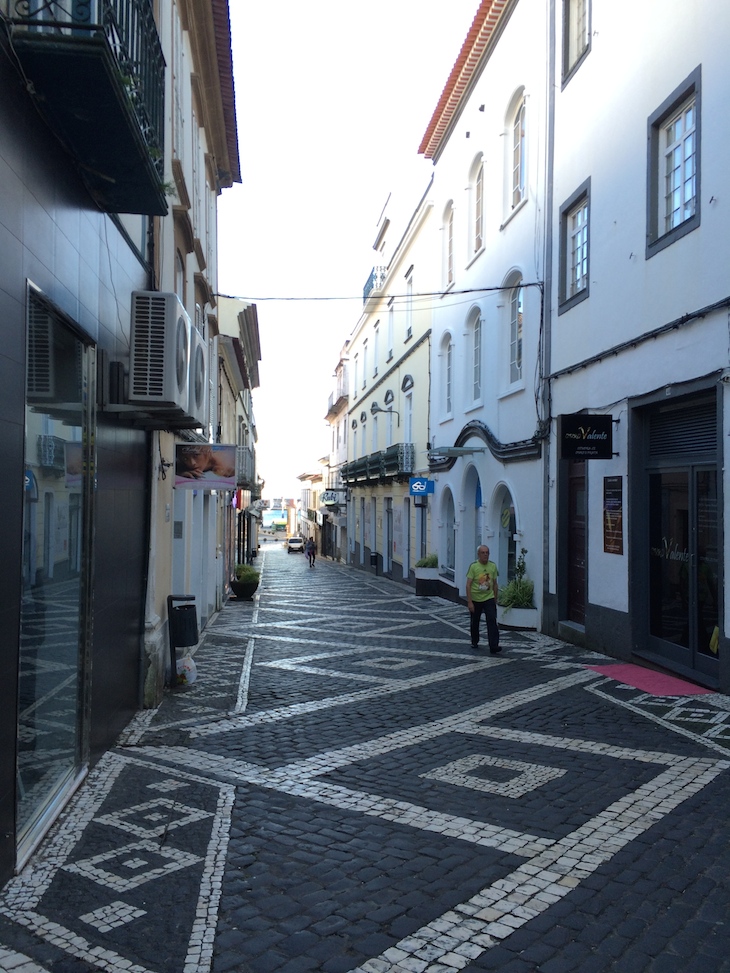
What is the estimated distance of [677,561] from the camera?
977 cm

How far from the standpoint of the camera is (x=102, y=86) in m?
4.45

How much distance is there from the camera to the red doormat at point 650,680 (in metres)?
8.67

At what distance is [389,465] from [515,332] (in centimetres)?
1143

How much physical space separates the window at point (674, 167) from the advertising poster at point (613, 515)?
9.80 ft

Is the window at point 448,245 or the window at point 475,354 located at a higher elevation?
the window at point 448,245

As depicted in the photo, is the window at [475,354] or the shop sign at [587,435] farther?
the window at [475,354]

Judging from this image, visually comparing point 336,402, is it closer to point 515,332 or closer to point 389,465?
point 389,465

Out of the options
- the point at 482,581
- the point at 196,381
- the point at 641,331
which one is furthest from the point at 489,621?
the point at 196,381

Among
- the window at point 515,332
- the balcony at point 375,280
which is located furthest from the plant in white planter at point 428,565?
the balcony at point 375,280

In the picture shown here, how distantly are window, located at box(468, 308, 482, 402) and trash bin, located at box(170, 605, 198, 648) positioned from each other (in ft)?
33.6

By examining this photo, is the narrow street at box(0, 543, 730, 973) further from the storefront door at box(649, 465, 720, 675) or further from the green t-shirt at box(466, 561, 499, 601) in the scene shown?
the green t-shirt at box(466, 561, 499, 601)

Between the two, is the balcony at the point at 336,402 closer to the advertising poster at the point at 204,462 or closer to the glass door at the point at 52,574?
the advertising poster at the point at 204,462

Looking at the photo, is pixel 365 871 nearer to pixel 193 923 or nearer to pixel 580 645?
pixel 193 923

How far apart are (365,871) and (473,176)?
1743 centimetres
